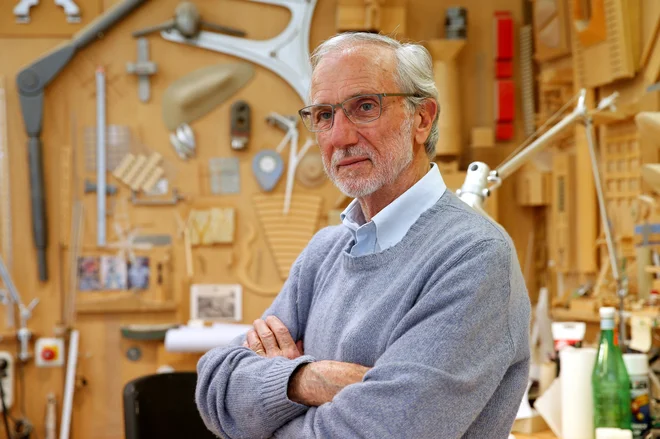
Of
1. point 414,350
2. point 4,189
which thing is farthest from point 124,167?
point 414,350

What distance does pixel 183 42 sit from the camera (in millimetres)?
3943

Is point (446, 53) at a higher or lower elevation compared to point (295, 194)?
higher

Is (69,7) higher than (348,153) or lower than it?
higher

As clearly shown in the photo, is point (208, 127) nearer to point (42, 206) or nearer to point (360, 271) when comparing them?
point (42, 206)

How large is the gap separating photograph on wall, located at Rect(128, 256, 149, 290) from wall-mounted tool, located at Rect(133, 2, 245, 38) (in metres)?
1.05

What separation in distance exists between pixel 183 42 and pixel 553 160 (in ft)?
5.79

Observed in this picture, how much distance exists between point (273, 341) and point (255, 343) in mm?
40

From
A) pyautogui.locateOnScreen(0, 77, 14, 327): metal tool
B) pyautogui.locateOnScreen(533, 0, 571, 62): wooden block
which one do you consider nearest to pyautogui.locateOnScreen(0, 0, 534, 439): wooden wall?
pyautogui.locateOnScreen(0, 77, 14, 327): metal tool

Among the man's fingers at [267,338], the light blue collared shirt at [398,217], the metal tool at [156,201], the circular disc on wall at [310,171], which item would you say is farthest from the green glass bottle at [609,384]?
the metal tool at [156,201]

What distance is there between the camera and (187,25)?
3848 millimetres

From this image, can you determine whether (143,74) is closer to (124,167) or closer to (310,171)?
(124,167)

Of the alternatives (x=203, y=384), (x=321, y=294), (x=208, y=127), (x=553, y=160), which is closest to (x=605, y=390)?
(x=321, y=294)

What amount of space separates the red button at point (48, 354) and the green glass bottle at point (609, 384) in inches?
106

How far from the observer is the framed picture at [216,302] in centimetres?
393
